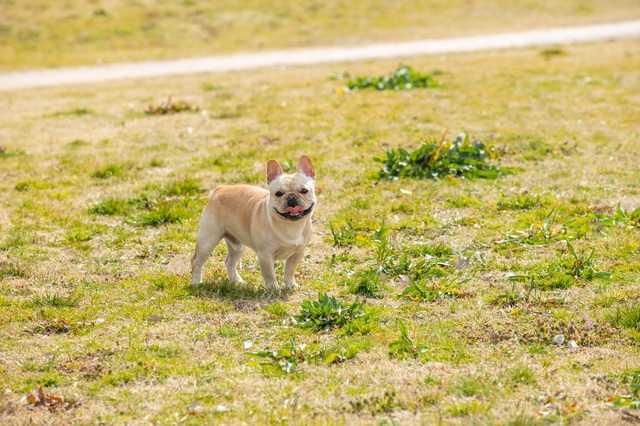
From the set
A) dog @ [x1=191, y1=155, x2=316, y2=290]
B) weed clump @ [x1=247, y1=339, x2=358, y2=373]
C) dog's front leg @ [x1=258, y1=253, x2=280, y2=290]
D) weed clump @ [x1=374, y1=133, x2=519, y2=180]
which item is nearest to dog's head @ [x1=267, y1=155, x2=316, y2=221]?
dog @ [x1=191, y1=155, x2=316, y2=290]

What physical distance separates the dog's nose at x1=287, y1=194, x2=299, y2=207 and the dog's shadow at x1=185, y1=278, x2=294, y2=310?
0.89 m

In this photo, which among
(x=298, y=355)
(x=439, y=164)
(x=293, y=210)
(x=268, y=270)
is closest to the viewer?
(x=298, y=355)

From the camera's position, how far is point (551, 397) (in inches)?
199

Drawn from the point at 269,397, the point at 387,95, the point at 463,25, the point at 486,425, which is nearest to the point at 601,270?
the point at 486,425

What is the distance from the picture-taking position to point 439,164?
1050cm

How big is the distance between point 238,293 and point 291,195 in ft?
3.57

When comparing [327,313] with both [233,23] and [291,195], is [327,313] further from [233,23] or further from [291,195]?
[233,23]

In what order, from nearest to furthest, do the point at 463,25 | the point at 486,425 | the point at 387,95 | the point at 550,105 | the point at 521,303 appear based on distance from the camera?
the point at 486,425 < the point at 521,303 < the point at 550,105 < the point at 387,95 < the point at 463,25

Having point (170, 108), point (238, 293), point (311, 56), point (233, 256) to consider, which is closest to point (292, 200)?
point (238, 293)

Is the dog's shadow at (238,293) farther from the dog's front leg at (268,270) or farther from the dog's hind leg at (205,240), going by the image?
the dog's hind leg at (205,240)

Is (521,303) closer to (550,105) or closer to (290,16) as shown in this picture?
(550,105)

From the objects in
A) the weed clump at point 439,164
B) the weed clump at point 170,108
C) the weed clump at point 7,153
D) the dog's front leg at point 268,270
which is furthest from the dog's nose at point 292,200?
the weed clump at point 170,108

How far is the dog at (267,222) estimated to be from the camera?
21.8 ft

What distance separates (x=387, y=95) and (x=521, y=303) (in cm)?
996
